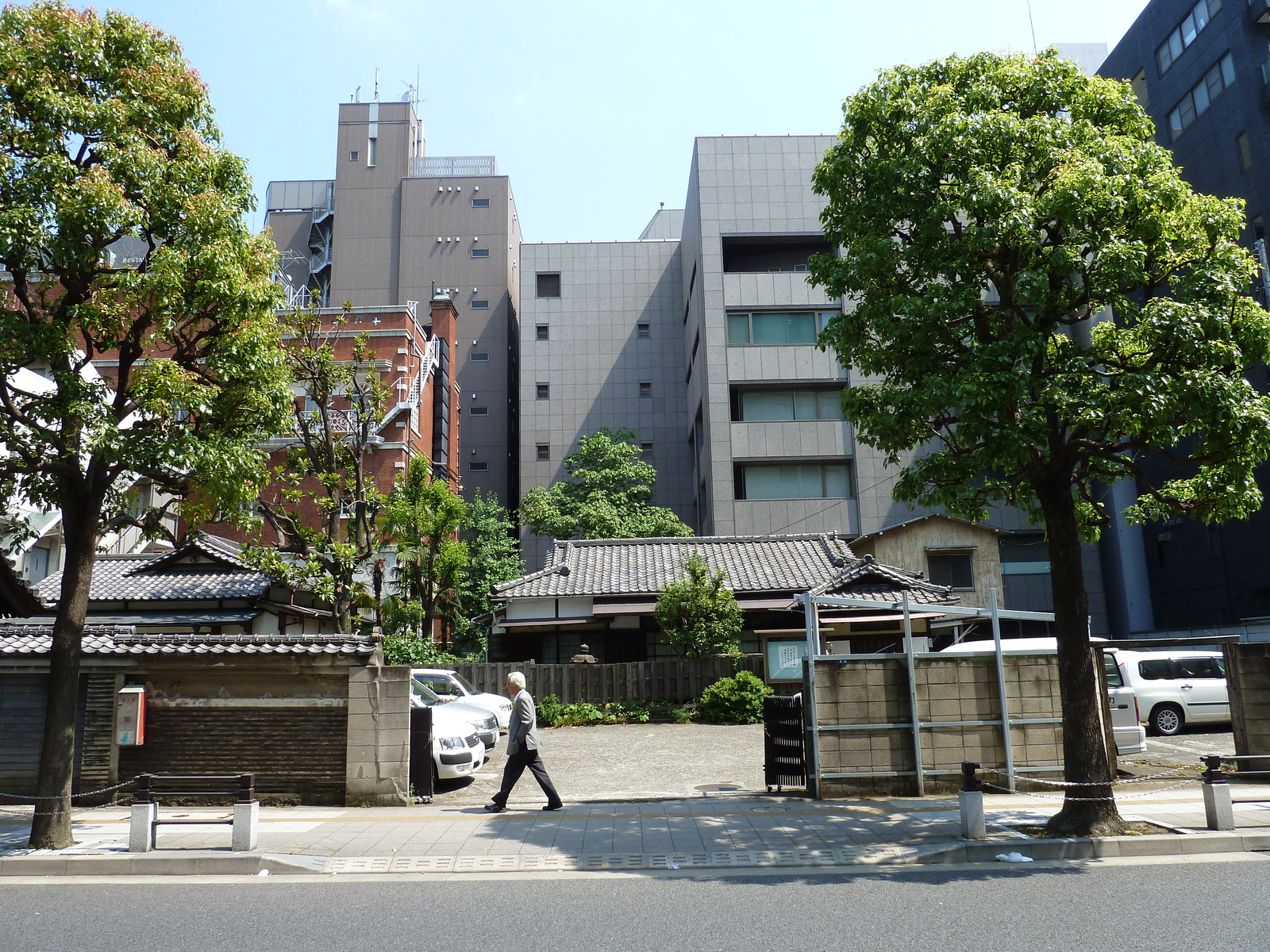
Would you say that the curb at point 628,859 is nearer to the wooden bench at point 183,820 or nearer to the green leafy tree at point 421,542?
the wooden bench at point 183,820

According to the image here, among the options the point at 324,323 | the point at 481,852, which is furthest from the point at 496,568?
the point at 481,852

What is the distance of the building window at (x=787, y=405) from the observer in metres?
39.5

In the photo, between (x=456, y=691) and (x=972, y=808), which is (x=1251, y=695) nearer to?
(x=972, y=808)

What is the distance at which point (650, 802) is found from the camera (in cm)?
1255

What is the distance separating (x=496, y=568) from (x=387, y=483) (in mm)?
6565

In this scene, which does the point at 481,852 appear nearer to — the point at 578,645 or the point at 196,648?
the point at 196,648

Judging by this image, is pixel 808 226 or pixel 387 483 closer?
pixel 387 483

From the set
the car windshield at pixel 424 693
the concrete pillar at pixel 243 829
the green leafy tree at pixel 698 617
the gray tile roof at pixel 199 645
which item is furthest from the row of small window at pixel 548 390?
the concrete pillar at pixel 243 829

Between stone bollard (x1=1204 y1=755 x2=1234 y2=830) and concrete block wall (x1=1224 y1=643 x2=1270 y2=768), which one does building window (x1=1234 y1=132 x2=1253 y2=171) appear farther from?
stone bollard (x1=1204 y1=755 x2=1234 y2=830)

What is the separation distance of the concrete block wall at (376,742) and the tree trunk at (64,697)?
324 cm

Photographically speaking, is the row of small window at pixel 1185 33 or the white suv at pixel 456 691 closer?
the white suv at pixel 456 691

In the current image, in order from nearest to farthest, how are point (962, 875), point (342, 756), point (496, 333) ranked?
point (962, 875)
point (342, 756)
point (496, 333)

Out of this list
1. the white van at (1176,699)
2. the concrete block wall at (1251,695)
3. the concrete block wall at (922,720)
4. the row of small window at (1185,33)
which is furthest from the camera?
the row of small window at (1185,33)

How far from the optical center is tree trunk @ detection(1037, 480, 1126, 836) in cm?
966
